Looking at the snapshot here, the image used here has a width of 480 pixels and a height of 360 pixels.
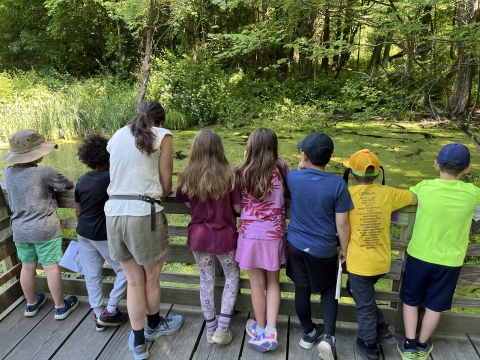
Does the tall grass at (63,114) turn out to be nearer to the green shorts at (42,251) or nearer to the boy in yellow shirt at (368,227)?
the green shorts at (42,251)

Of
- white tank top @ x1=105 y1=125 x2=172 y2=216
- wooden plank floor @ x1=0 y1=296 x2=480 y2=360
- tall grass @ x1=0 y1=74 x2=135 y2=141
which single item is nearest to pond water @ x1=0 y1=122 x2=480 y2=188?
tall grass @ x1=0 y1=74 x2=135 y2=141

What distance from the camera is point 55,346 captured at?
192 cm

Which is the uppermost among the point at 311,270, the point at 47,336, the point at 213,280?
the point at 311,270

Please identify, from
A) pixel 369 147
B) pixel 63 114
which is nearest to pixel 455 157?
pixel 369 147

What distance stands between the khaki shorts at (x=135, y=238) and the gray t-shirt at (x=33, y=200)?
0.58 meters

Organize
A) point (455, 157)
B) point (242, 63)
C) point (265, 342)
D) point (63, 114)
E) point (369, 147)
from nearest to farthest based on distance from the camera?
point (455, 157), point (265, 342), point (369, 147), point (63, 114), point (242, 63)

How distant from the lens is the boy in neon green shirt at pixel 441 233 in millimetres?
1615

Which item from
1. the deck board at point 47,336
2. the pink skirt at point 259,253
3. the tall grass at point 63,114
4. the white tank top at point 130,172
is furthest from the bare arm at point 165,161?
the tall grass at point 63,114

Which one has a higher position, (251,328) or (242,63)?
(242,63)

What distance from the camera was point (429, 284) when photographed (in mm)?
1728

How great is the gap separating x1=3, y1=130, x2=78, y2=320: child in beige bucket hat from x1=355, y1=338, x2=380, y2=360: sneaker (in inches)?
64.5

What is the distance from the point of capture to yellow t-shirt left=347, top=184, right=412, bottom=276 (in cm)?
168

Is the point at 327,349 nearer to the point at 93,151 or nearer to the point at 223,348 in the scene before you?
the point at 223,348

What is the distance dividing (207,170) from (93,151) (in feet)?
2.05
